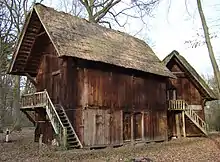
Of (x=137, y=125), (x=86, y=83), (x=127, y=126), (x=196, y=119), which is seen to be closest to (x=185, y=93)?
(x=196, y=119)

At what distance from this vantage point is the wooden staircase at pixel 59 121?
19.0m

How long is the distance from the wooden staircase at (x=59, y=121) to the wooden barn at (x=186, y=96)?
1229 centimetres

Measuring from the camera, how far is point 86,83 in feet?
67.3

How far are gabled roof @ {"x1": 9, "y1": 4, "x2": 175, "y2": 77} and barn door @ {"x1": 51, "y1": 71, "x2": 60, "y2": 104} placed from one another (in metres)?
3.00

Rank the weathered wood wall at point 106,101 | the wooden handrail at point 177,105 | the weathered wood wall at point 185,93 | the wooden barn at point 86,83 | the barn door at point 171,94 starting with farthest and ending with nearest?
the barn door at point 171,94 → the weathered wood wall at point 185,93 → the wooden handrail at point 177,105 → the weathered wood wall at point 106,101 → the wooden barn at point 86,83

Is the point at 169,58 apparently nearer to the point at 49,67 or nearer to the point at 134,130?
the point at 134,130

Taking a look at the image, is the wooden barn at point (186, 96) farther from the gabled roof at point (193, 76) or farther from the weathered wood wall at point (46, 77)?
the weathered wood wall at point (46, 77)

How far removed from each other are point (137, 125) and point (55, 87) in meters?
6.61

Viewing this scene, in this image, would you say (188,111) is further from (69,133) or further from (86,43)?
(69,133)

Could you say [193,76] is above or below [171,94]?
above

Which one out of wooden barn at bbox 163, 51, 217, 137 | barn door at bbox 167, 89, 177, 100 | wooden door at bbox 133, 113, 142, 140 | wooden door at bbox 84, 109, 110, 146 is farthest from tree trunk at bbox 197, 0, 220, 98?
barn door at bbox 167, 89, 177, 100

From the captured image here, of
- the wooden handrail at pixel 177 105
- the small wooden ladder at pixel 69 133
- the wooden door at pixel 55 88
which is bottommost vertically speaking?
the small wooden ladder at pixel 69 133

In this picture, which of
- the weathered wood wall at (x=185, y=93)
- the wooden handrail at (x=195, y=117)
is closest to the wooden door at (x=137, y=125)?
the wooden handrail at (x=195, y=117)

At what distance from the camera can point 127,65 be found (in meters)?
22.5
